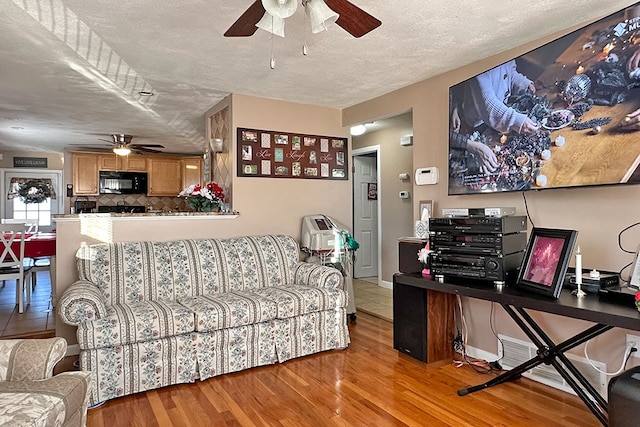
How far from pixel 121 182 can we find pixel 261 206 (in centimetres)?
456

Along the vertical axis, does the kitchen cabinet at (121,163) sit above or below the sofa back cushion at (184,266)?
above

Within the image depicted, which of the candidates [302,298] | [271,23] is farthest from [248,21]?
[302,298]

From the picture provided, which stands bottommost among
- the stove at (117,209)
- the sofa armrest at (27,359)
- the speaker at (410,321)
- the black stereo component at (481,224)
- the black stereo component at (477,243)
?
the speaker at (410,321)

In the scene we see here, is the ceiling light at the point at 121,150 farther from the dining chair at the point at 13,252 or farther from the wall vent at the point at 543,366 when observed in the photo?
the wall vent at the point at 543,366

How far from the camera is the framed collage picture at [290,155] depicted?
3.99 meters

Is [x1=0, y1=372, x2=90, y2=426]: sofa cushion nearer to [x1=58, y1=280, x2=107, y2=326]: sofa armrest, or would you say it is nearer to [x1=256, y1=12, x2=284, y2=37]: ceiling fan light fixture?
[x1=58, y1=280, x2=107, y2=326]: sofa armrest

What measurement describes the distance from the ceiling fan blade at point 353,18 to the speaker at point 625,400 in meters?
1.90

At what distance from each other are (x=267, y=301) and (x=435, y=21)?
220 cm

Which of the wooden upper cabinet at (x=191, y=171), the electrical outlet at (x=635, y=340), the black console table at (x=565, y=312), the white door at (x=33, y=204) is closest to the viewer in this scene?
the black console table at (x=565, y=312)

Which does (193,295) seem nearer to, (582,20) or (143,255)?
(143,255)

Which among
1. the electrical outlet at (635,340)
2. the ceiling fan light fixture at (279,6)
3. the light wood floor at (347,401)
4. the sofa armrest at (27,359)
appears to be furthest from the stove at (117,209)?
the electrical outlet at (635,340)

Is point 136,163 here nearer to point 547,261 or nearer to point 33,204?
Result: point 33,204

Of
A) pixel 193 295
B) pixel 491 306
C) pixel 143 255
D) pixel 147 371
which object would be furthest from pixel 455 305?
pixel 143 255

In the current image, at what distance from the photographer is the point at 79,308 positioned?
2426 mm
